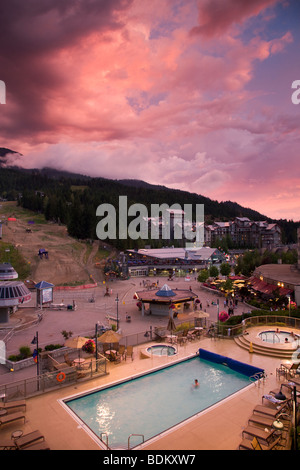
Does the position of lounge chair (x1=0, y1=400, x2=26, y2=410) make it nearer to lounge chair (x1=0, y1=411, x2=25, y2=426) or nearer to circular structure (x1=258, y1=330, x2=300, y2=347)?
lounge chair (x1=0, y1=411, x2=25, y2=426)

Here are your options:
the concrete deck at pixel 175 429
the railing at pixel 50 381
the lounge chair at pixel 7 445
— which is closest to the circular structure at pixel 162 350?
the concrete deck at pixel 175 429

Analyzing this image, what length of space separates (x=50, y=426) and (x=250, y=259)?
66499mm

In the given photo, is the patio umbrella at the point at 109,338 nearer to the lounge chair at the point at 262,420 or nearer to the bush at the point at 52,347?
the bush at the point at 52,347

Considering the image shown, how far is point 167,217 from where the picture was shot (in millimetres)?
145125

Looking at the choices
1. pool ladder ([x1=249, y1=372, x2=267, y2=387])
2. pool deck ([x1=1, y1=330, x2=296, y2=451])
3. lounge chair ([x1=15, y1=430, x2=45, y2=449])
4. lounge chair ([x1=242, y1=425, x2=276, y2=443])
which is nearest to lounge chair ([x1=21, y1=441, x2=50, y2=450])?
lounge chair ([x1=15, y1=430, x2=45, y2=449])

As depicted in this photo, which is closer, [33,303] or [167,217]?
[33,303]

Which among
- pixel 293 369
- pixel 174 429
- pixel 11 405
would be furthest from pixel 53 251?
pixel 174 429

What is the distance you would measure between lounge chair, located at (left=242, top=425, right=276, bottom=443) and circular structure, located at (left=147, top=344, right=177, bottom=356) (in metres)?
11.1

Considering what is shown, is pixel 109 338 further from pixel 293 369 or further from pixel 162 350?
pixel 293 369

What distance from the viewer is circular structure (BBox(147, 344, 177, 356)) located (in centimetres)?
2367

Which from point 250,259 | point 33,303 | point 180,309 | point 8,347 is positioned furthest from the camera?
point 250,259
